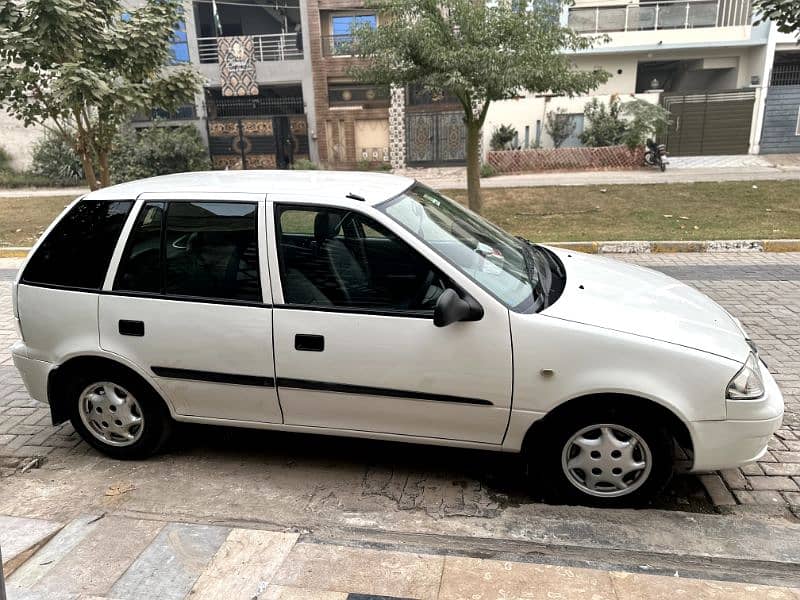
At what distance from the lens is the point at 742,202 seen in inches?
514

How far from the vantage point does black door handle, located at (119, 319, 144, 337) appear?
3492mm

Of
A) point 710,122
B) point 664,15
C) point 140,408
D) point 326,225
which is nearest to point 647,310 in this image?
point 326,225

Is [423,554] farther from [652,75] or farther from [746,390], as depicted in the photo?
[652,75]

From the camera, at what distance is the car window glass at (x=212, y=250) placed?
3396 millimetres

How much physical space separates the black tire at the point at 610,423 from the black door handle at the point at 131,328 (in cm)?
229

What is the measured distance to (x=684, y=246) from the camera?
360 inches

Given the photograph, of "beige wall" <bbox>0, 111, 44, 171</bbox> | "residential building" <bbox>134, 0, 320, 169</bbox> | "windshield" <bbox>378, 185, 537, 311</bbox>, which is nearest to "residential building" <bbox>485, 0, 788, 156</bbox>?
"residential building" <bbox>134, 0, 320, 169</bbox>

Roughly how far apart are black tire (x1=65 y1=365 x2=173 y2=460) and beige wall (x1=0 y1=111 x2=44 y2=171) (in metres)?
22.3

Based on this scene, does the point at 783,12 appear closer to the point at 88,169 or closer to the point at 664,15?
the point at 88,169

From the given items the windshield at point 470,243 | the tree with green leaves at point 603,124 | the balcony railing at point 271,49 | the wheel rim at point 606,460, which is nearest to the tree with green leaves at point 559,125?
the tree with green leaves at point 603,124

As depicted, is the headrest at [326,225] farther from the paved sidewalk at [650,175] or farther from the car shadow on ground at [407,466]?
the paved sidewalk at [650,175]

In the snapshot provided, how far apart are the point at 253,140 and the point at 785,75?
20.2 m

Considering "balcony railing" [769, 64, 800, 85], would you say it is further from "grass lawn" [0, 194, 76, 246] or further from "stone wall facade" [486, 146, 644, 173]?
"grass lawn" [0, 194, 76, 246]

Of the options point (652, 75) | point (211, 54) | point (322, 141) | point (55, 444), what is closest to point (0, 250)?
A: point (55, 444)
